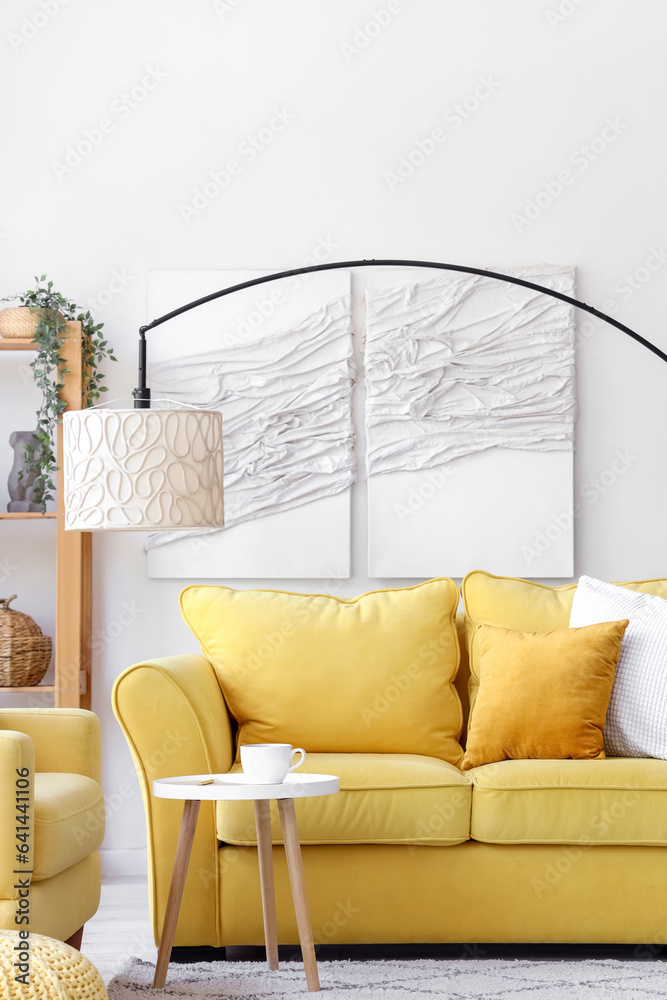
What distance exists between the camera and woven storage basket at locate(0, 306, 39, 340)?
333 cm

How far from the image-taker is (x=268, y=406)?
11.8 feet

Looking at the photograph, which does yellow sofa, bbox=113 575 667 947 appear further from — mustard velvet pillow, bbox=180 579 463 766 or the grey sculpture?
the grey sculpture

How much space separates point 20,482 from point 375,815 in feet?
5.81

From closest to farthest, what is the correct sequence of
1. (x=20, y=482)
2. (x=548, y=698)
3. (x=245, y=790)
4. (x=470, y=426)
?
(x=245, y=790), (x=548, y=698), (x=20, y=482), (x=470, y=426)

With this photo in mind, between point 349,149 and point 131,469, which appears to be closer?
point 131,469

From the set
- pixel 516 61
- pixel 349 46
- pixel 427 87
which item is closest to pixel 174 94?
pixel 349 46

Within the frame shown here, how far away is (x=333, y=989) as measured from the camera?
7.11ft

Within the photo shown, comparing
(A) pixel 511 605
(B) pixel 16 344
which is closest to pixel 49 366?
(B) pixel 16 344

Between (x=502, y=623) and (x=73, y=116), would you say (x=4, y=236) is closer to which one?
(x=73, y=116)

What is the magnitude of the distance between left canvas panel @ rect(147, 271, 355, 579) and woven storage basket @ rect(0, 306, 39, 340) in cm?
44

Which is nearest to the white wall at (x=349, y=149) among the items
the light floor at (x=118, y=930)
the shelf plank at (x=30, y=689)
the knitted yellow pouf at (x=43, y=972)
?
the shelf plank at (x=30, y=689)

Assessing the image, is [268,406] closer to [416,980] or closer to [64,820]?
[64,820]

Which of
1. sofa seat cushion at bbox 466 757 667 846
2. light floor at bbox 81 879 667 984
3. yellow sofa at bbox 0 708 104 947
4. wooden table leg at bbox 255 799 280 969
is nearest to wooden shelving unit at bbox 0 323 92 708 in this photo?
yellow sofa at bbox 0 708 104 947

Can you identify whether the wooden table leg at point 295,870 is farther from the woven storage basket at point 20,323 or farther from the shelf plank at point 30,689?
the woven storage basket at point 20,323
